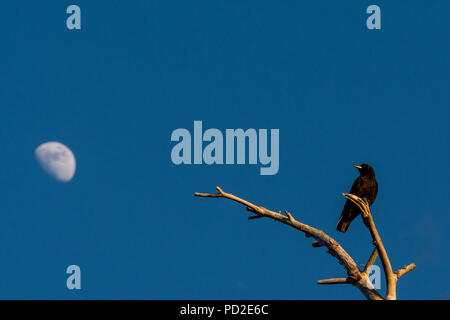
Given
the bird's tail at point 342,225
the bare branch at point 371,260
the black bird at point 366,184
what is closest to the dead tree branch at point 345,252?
the bare branch at point 371,260

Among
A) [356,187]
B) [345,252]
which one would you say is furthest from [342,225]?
[345,252]

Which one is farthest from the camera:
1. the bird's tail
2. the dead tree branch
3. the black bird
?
the black bird

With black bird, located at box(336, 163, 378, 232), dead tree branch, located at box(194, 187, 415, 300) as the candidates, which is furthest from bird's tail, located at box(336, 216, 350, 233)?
dead tree branch, located at box(194, 187, 415, 300)

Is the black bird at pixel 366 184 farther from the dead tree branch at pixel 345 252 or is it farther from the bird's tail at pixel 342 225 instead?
the dead tree branch at pixel 345 252

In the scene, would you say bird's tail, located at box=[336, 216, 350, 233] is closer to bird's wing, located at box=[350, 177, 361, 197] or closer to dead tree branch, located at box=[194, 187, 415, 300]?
bird's wing, located at box=[350, 177, 361, 197]

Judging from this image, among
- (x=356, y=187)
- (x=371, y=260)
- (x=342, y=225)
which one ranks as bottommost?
(x=371, y=260)

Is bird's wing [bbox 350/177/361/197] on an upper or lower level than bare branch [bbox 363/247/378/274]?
upper

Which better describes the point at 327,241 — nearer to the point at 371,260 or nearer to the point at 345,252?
the point at 345,252

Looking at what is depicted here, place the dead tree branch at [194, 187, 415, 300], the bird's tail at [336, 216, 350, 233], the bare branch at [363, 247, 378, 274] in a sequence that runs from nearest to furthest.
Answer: the dead tree branch at [194, 187, 415, 300]
the bare branch at [363, 247, 378, 274]
the bird's tail at [336, 216, 350, 233]

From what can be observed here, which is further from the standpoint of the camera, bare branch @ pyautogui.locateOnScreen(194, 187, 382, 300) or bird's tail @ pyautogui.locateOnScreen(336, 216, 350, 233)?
bird's tail @ pyautogui.locateOnScreen(336, 216, 350, 233)

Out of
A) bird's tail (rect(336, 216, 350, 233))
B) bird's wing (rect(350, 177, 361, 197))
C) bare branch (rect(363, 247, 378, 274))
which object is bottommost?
bare branch (rect(363, 247, 378, 274))
